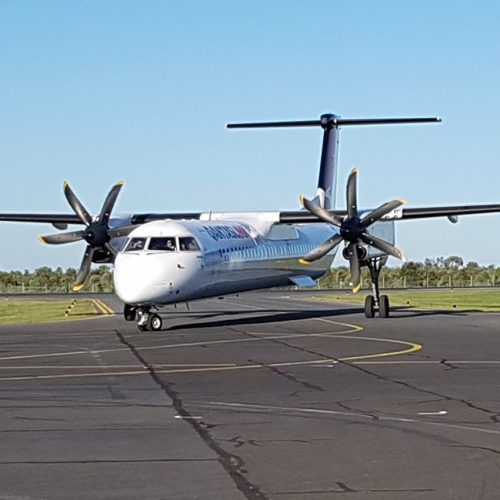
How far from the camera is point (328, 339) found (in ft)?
82.2

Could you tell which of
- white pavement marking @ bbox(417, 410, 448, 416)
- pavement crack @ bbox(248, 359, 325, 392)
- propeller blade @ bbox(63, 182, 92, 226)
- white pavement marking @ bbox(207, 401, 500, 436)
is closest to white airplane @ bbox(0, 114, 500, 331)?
propeller blade @ bbox(63, 182, 92, 226)

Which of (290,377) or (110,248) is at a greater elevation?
(110,248)

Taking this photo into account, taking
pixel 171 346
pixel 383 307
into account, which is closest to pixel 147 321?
pixel 171 346

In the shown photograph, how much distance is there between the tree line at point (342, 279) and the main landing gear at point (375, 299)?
60.8 metres

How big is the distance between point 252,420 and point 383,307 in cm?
2362

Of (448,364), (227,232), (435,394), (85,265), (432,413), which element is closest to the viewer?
(432,413)

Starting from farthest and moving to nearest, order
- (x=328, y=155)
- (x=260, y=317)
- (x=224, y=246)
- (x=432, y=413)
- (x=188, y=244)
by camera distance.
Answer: (x=328, y=155), (x=260, y=317), (x=224, y=246), (x=188, y=244), (x=432, y=413)

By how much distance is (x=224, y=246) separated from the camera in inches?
1250

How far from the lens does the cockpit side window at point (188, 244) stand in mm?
29344

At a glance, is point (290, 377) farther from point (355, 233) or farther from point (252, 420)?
point (355, 233)

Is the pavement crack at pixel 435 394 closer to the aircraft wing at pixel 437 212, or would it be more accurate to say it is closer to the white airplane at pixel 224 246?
the white airplane at pixel 224 246

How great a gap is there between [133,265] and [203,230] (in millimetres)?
3773

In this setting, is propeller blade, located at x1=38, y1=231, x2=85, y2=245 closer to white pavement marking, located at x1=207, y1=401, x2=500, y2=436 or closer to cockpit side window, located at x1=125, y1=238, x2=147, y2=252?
cockpit side window, located at x1=125, y1=238, x2=147, y2=252

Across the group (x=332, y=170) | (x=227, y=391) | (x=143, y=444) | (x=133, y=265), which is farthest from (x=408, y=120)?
(x=143, y=444)
